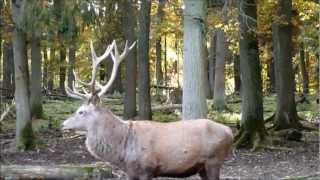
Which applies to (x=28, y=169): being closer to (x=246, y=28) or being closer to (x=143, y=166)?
(x=143, y=166)

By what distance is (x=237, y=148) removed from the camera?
14102mm

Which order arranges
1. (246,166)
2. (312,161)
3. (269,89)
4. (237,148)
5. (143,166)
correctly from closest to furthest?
(143,166) < (246,166) < (312,161) < (237,148) < (269,89)

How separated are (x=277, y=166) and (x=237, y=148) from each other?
2.21 meters

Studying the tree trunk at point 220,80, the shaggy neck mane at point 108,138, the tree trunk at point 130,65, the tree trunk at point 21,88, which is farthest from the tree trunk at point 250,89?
the tree trunk at point 220,80

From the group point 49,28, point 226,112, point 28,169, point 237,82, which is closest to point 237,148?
point 49,28

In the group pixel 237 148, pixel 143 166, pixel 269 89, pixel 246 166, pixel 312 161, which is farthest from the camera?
pixel 269 89

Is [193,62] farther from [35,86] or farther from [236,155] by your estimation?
[35,86]

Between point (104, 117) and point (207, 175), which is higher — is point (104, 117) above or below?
above

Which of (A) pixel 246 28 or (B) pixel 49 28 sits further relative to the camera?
(A) pixel 246 28

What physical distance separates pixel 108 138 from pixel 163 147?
792mm

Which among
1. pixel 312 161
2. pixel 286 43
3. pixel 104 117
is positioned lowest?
pixel 312 161

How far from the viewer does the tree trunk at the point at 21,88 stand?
13477 millimetres

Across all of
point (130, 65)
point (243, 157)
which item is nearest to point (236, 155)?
point (243, 157)

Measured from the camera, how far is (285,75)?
16281 millimetres
